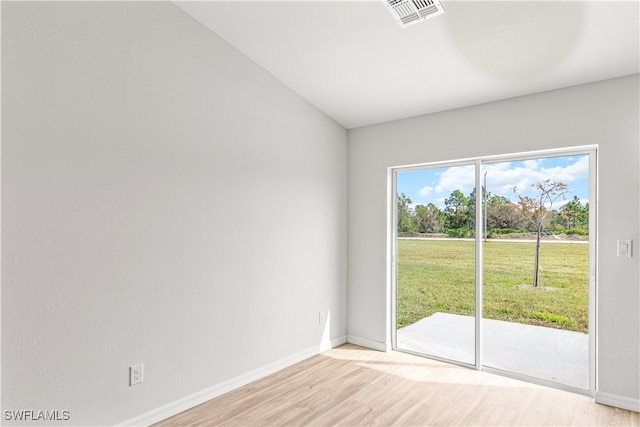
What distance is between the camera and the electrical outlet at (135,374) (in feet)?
7.82

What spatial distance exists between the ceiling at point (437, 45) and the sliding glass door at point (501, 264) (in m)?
0.72

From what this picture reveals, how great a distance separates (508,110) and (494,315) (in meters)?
1.84

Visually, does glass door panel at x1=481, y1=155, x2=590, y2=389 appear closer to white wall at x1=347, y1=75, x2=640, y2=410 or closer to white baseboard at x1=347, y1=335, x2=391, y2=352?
white wall at x1=347, y1=75, x2=640, y2=410

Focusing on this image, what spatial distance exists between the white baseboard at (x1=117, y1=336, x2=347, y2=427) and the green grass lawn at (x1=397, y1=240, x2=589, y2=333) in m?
1.14

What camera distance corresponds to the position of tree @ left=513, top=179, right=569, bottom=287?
311 centimetres

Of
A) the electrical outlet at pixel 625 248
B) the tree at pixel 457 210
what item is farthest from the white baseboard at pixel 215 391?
the electrical outlet at pixel 625 248

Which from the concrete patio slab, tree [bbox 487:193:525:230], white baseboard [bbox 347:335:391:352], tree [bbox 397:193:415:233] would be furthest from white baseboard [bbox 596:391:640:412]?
tree [bbox 397:193:415:233]

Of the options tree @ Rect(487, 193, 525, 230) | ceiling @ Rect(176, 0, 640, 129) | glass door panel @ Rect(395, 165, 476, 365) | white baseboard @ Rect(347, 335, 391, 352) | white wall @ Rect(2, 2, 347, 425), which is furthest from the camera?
white baseboard @ Rect(347, 335, 391, 352)

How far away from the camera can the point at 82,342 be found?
217 cm

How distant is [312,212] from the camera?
3803 millimetres

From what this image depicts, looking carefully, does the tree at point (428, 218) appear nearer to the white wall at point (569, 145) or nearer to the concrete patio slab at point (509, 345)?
the white wall at point (569, 145)

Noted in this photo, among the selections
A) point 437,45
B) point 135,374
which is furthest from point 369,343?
point 437,45

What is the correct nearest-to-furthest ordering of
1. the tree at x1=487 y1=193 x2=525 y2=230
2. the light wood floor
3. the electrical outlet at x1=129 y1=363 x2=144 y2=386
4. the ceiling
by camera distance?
the ceiling < the electrical outlet at x1=129 y1=363 x2=144 y2=386 < the light wood floor < the tree at x1=487 y1=193 x2=525 y2=230

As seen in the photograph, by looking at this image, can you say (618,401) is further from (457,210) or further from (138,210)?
(138,210)
